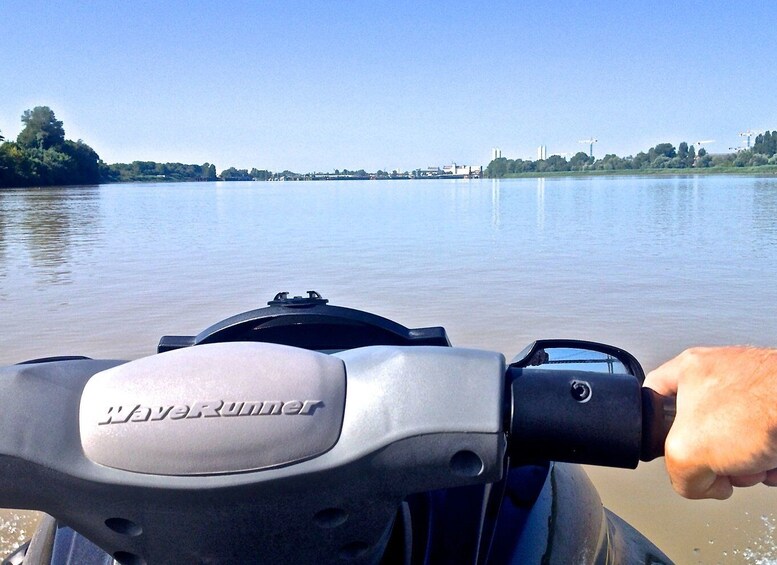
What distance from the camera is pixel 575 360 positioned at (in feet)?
5.28

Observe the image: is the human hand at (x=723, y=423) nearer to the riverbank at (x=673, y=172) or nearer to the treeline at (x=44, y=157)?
the treeline at (x=44, y=157)

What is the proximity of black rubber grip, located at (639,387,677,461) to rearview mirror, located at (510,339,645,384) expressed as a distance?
55 cm

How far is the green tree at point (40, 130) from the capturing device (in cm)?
9438

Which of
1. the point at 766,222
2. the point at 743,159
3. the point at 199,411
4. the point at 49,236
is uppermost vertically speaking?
the point at 743,159

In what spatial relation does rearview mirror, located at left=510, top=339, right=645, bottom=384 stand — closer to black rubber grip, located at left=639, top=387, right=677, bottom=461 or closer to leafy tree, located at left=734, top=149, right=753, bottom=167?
black rubber grip, located at left=639, top=387, right=677, bottom=461

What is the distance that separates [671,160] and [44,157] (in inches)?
3258

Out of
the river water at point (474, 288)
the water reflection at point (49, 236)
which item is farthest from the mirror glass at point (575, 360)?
the water reflection at point (49, 236)

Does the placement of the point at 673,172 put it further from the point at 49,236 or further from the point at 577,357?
the point at 577,357

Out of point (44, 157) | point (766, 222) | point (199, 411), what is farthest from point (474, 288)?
point (44, 157)

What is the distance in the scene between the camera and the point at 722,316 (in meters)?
9.48

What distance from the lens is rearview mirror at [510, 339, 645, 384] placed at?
5.11 feet

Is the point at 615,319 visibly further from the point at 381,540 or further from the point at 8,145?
the point at 8,145

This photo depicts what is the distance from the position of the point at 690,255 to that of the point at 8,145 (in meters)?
80.8

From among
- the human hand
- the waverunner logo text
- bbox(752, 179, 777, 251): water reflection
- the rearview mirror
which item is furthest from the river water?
the waverunner logo text
